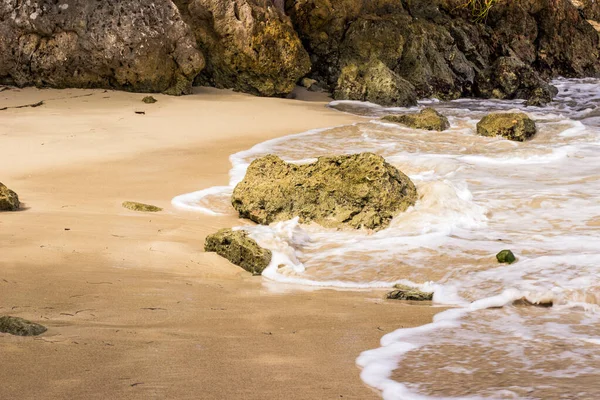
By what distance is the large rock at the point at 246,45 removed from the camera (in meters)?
13.6

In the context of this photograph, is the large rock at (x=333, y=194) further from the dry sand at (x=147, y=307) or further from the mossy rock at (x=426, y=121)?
the mossy rock at (x=426, y=121)

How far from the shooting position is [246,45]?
13.7 meters

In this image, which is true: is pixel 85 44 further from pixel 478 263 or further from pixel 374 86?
pixel 478 263

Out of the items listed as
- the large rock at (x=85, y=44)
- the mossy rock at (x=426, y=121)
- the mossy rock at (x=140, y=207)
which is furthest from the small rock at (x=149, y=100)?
the mossy rock at (x=140, y=207)

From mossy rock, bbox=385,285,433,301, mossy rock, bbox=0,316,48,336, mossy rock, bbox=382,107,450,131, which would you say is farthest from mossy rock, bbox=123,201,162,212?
mossy rock, bbox=382,107,450,131

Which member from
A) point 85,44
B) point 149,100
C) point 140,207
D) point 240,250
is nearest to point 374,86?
point 149,100

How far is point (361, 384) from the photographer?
253cm

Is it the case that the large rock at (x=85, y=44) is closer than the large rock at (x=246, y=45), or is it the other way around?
the large rock at (x=85, y=44)

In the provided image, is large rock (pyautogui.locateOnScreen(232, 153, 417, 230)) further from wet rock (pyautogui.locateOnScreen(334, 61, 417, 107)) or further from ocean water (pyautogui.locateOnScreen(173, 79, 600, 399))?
wet rock (pyautogui.locateOnScreen(334, 61, 417, 107))

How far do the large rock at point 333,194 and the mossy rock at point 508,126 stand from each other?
189 inches

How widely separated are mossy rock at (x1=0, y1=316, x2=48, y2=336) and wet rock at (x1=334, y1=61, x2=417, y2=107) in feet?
37.6

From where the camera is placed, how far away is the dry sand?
2.41 metres

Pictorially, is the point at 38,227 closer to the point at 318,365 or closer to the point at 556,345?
the point at 318,365

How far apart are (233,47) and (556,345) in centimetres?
1149
